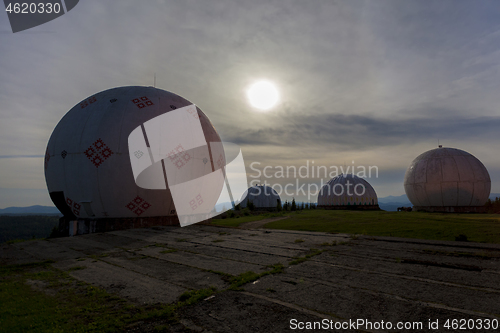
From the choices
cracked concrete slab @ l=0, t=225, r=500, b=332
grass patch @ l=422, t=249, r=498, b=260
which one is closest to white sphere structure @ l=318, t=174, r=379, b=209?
cracked concrete slab @ l=0, t=225, r=500, b=332

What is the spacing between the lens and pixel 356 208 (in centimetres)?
4025

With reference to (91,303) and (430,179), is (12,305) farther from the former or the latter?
(430,179)

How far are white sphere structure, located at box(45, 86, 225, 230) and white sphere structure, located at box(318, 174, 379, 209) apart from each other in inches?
1243

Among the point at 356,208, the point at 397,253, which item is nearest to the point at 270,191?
the point at 356,208

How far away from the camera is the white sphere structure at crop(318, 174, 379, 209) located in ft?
135

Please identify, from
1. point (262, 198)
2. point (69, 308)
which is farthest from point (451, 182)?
point (69, 308)

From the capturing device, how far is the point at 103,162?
14.4m

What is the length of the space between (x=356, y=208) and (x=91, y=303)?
133 feet

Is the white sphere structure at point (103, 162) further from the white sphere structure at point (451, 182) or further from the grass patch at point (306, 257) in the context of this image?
the white sphere structure at point (451, 182)

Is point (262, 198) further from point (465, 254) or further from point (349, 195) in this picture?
point (465, 254)

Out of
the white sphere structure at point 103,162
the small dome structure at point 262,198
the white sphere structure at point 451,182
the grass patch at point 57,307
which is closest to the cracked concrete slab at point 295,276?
the grass patch at point 57,307

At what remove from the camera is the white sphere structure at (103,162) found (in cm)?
1448

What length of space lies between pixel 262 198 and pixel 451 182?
3438 cm

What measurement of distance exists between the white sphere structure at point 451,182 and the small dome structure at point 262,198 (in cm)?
2972
